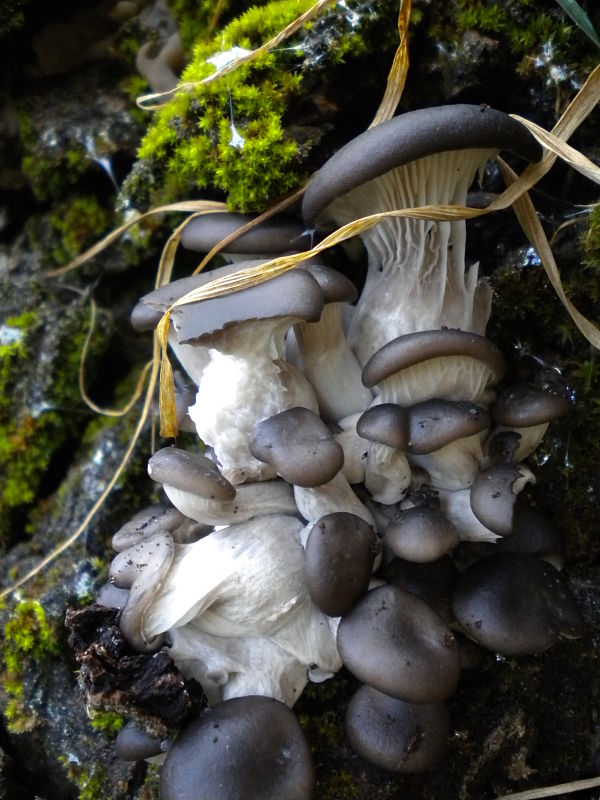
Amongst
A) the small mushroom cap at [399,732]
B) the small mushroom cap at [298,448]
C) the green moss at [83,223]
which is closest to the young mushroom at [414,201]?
the small mushroom cap at [298,448]

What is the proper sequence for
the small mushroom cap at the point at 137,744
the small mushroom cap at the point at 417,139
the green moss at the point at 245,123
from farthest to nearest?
the green moss at the point at 245,123
the small mushroom cap at the point at 137,744
the small mushroom cap at the point at 417,139

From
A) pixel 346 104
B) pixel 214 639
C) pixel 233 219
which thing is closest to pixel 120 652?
pixel 214 639

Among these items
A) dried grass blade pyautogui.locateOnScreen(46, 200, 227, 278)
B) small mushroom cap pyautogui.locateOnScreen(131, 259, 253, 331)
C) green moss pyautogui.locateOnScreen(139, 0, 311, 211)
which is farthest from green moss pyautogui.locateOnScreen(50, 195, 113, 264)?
small mushroom cap pyautogui.locateOnScreen(131, 259, 253, 331)

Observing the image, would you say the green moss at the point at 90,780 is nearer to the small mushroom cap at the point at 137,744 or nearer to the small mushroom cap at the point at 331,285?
the small mushroom cap at the point at 137,744

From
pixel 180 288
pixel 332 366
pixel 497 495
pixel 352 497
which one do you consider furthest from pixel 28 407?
pixel 497 495

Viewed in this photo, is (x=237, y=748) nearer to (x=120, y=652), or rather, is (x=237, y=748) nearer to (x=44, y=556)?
(x=120, y=652)

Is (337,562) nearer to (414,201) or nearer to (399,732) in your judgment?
(399,732)
